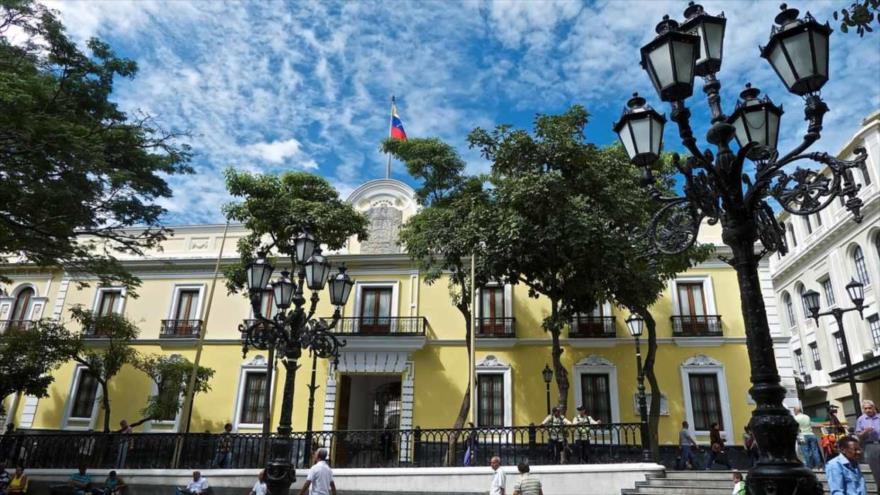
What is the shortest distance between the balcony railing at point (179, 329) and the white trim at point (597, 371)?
14029 mm

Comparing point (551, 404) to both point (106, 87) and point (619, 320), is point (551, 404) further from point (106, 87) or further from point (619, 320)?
point (106, 87)

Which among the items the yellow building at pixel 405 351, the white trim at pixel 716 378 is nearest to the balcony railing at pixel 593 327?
the yellow building at pixel 405 351

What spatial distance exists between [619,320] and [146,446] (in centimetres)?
1476

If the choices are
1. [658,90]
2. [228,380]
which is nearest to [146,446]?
[228,380]

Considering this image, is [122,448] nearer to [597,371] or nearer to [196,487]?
[196,487]

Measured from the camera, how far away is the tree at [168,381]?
1850 cm

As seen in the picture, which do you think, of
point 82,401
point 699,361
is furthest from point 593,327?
point 82,401

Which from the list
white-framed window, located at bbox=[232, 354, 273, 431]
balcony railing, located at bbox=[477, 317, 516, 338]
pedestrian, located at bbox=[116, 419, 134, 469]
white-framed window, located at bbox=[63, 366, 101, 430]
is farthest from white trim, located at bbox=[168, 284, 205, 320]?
balcony railing, located at bbox=[477, 317, 516, 338]

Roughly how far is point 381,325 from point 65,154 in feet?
38.9

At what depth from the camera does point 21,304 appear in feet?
76.1

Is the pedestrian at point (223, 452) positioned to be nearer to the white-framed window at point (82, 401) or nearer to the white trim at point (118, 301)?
the white-framed window at point (82, 401)

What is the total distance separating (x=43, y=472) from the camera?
42.1 feet

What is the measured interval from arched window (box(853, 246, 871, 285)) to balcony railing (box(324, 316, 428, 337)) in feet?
65.6

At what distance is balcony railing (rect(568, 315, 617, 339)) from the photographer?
19203 millimetres
